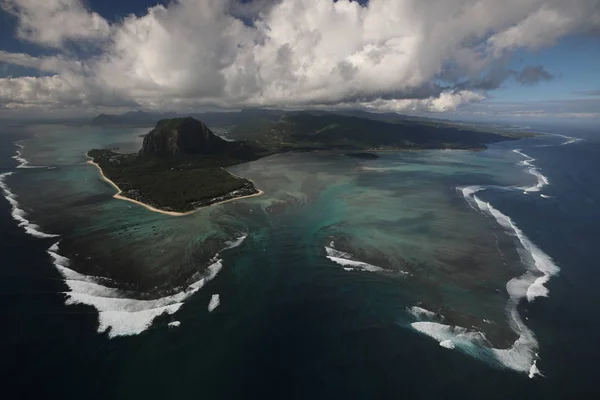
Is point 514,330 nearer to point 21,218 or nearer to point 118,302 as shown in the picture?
point 118,302

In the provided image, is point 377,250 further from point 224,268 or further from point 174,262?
point 174,262

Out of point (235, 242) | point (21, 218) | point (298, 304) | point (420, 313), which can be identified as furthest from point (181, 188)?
point (420, 313)

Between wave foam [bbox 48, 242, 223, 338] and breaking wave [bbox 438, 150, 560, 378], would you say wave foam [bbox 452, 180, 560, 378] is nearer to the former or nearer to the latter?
breaking wave [bbox 438, 150, 560, 378]

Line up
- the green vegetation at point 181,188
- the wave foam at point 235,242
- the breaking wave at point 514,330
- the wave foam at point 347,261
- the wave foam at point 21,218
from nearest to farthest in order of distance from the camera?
1. the breaking wave at point 514,330
2. the wave foam at point 347,261
3. the wave foam at point 235,242
4. the wave foam at point 21,218
5. the green vegetation at point 181,188

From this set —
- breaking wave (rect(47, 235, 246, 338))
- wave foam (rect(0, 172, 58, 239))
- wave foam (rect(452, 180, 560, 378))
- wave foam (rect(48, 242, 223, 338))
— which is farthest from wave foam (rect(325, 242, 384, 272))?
wave foam (rect(0, 172, 58, 239))

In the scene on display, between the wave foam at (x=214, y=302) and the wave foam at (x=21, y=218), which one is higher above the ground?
the wave foam at (x=214, y=302)

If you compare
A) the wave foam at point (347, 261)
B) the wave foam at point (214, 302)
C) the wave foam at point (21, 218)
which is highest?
the wave foam at point (347, 261)

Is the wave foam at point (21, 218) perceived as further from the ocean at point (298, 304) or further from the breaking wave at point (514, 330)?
the breaking wave at point (514, 330)

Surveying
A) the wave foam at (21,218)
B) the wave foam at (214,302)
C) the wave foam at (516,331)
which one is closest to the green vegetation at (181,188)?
the wave foam at (21,218)
